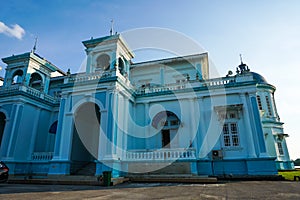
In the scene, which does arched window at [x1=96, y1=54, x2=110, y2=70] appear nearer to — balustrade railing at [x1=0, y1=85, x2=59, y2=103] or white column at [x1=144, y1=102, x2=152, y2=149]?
white column at [x1=144, y1=102, x2=152, y2=149]

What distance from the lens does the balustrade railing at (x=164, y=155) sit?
43.5 ft

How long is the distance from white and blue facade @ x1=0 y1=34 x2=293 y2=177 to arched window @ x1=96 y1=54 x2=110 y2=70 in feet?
0.29

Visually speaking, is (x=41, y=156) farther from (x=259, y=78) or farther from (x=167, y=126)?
(x=259, y=78)

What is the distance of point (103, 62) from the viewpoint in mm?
18625

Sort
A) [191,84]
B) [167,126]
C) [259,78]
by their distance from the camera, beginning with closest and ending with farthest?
1. [191,84]
2. [167,126]
3. [259,78]

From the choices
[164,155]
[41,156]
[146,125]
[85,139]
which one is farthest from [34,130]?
[164,155]

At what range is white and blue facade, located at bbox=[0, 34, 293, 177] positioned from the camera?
520 inches

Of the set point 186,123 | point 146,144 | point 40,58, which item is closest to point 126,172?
point 146,144

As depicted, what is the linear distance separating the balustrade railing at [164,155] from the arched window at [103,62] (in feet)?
28.2

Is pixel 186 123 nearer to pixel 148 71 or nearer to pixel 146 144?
pixel 146 144

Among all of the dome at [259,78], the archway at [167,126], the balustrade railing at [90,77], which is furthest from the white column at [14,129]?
the dome at [259,78]

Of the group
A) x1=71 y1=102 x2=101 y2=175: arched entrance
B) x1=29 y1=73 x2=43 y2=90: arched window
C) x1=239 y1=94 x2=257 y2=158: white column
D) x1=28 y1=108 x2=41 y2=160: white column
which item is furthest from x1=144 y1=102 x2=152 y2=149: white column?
x1=29 y1=73 x2=43 y2=90: arched window

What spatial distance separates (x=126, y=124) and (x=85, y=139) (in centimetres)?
403

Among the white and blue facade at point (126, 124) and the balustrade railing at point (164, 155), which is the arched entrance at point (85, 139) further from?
the balustrade railing at point (164, 155)
